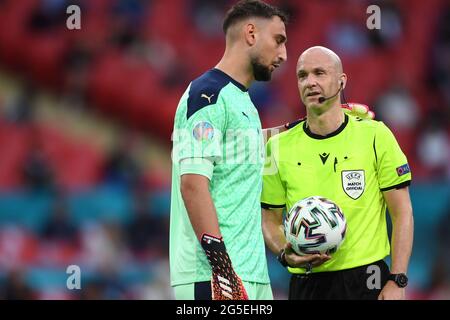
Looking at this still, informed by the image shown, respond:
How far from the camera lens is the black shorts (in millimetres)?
5035

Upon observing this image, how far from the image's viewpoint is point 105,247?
33.7ft

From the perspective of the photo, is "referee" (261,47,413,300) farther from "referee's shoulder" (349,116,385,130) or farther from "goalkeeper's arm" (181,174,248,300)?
"goalkeeper's arm" (181,174,248,300)

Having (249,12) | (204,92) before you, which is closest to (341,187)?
(249,12)

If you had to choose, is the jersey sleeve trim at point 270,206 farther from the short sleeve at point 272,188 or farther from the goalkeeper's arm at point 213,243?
the goalkeeper's arm at point 213,243

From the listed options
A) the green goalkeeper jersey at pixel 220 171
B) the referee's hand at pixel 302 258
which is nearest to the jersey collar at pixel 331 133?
the referee's hand at pixel 302 258

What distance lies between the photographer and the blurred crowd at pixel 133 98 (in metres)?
10.3

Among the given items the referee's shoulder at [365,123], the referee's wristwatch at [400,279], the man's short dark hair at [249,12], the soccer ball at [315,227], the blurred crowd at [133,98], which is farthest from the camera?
the blurred crowd at [133,98]

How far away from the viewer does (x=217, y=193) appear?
13.0ft

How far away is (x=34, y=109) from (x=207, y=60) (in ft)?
8.28

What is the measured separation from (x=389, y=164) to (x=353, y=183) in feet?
0.76

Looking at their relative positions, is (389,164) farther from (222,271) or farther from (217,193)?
(222,271)

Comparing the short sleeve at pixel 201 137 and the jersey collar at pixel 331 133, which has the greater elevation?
the jersey collar at pixel 331 133

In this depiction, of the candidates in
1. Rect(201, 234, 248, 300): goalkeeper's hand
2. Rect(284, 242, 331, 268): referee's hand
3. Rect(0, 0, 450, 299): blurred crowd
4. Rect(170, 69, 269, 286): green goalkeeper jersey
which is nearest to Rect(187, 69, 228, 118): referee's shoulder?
Rect(170, 69, 269, 286): green goalkeeper jersey

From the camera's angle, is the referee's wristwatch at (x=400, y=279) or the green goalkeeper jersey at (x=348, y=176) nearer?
the referee's wristwatch at (x=400, y=279)
